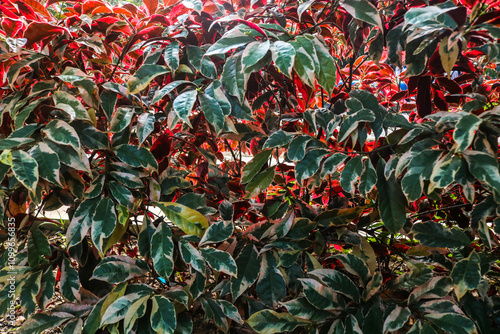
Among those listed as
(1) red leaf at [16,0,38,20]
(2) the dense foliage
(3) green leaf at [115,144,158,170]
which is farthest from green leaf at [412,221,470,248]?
(1) red leaf at [16,0,38,20]

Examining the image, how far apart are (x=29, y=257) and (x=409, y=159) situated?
2.66 ft

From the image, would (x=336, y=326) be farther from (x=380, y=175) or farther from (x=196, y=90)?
(x=196, y=90)

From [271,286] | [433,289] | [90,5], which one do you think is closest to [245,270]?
[271,286]

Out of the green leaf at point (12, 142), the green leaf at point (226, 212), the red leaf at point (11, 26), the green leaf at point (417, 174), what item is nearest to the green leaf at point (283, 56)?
the green leaf at point (417, 174)

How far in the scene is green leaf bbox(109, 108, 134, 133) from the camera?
71 centimetres

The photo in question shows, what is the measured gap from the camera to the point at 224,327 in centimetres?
75

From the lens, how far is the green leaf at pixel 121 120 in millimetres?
706

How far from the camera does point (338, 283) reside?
698 millimetres

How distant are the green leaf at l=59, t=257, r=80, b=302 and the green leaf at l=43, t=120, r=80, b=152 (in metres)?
0.32

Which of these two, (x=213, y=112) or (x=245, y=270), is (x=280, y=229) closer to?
(x=245, y=270)

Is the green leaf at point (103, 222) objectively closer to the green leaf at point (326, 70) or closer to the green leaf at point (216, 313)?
the green leaf at point (216, 313)

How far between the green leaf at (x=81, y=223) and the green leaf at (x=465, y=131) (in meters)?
0.66

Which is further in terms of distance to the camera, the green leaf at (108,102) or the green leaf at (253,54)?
the green leaf at (108,102)

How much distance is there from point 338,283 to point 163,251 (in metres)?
0.35
